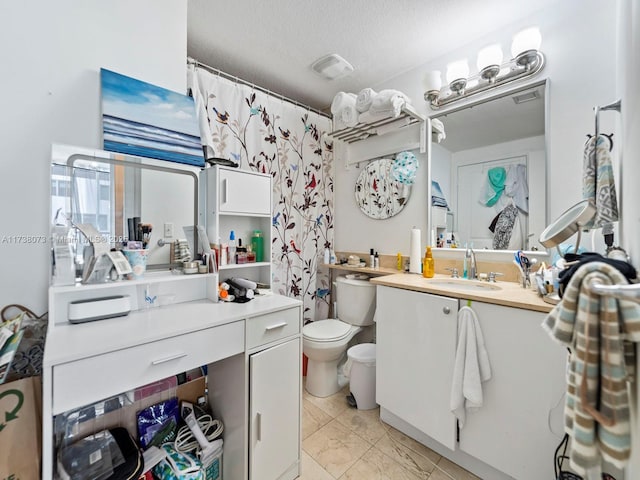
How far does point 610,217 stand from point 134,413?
6.76ft

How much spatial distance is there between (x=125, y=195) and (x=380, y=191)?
5.86 feet

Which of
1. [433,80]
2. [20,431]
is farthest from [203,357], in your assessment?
[433,80]

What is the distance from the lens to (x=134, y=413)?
1.28 metres

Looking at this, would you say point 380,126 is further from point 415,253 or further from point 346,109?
point 415,253

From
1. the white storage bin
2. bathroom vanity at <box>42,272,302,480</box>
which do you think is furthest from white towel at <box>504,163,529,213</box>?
bathroom vanity at <box>42,272,302,480</box>

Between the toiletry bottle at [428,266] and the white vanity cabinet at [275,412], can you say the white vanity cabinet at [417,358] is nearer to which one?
the toiletry bottle at [428,266]

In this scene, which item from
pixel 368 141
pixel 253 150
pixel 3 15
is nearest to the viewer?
pixel 3 15

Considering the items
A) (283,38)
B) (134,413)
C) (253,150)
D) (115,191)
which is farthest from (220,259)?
(283,38)

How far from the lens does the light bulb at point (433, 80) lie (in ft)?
6.25

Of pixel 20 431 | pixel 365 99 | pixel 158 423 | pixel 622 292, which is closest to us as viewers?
pixel 622 292

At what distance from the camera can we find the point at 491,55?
1692 mm

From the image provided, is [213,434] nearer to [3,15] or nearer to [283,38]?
[3,15]

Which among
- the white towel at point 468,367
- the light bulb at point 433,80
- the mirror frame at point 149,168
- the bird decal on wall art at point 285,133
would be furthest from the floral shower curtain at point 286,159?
the white towel at point 468,367

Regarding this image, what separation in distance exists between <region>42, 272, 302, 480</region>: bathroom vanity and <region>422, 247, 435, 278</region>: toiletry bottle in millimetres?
962
